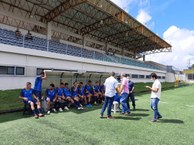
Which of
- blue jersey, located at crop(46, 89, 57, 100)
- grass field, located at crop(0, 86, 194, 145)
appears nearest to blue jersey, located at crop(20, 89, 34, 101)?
blue jersey, located at crop(46, 89, 57, 100)

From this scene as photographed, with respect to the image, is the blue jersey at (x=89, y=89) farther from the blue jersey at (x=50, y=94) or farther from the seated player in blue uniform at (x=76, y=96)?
the blue jersey at (x=50, y=94)

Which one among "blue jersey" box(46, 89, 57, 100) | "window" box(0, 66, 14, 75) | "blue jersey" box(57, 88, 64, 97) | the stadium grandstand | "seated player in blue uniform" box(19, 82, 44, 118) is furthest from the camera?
the stadium grandstand

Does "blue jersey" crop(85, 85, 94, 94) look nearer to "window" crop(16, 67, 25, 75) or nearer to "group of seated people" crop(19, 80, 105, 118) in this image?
"group of seated people" crop(19, 80, 105, 118)

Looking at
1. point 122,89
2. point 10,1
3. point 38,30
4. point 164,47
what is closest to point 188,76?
point 164,47

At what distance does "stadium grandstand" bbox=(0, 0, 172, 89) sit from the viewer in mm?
15734

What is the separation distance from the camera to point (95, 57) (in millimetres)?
26828

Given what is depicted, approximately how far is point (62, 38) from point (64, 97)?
24064 mm

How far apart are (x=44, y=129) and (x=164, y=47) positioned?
46.5 m

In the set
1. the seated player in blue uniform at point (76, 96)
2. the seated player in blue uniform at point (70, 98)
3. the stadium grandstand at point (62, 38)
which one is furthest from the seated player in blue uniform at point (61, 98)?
the stadium grandstand at point (62, 38)

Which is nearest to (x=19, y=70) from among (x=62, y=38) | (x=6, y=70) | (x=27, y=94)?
(x=6, y=70)

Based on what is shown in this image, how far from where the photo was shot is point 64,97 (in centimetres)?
1016

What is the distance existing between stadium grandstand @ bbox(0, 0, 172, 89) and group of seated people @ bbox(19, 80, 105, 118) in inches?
48.1

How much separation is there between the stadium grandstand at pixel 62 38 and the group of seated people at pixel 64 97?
1221 mm

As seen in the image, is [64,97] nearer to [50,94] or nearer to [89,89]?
[50,94]
